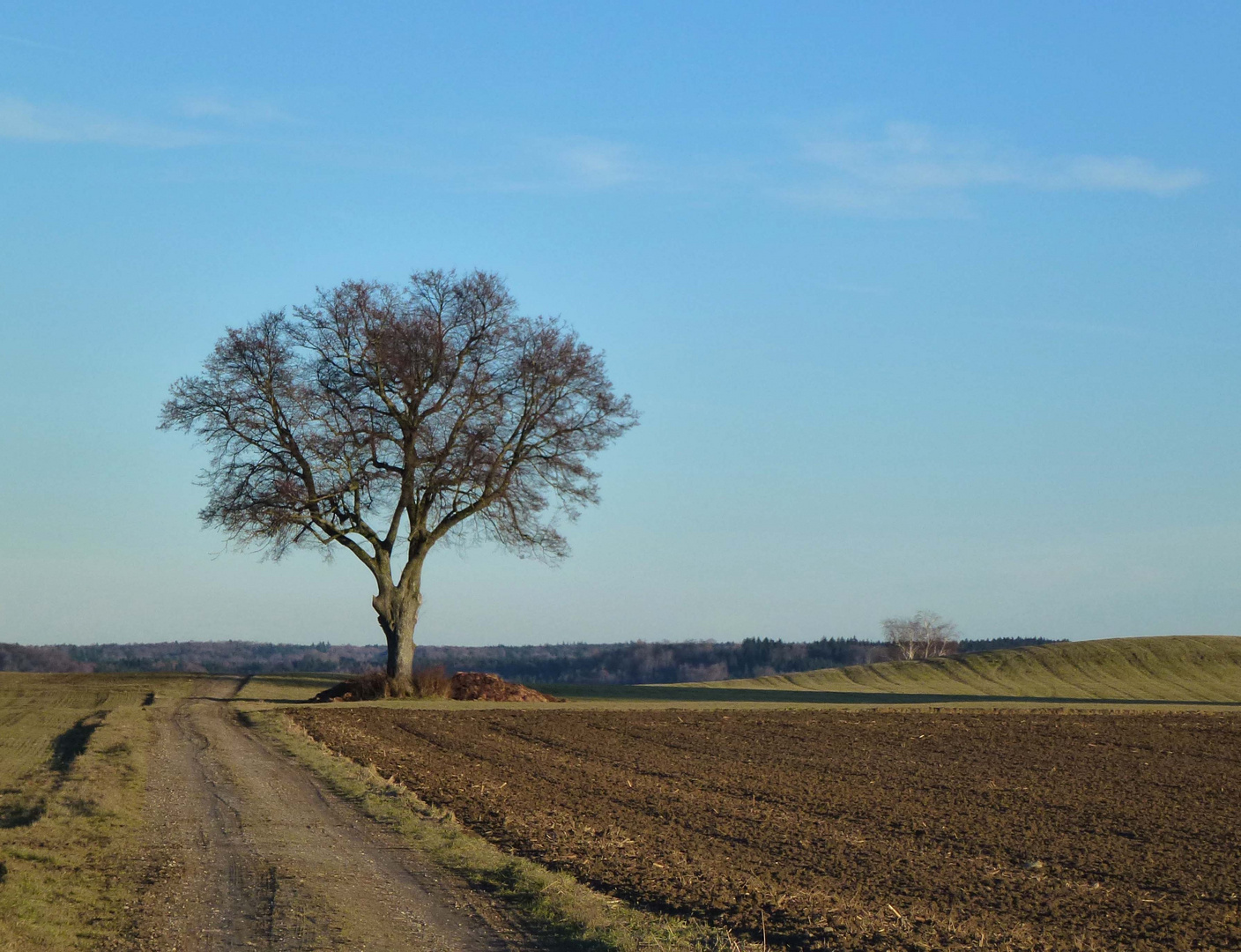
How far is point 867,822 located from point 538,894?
6.53 metres

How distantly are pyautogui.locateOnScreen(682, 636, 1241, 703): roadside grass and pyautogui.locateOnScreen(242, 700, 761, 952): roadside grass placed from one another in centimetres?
4348

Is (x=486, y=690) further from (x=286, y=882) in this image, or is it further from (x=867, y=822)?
(x=286, y=882)

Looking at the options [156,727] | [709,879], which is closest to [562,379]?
[156,727]

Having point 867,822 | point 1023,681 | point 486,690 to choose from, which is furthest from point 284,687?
point 1023,681

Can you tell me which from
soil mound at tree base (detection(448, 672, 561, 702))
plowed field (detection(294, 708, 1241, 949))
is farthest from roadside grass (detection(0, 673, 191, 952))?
soil mound at tree base (detection(448, 672, 561, 702))

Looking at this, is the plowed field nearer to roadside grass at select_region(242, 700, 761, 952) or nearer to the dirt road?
roadside grass at select_region(242, 700, 761, 952)

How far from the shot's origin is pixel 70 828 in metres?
13.0

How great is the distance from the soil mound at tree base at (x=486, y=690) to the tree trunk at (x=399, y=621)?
2629mm

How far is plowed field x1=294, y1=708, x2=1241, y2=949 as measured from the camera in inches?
389

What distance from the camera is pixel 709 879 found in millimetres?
10828

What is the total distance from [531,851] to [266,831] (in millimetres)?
3181

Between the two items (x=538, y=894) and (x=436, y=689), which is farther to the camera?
(x=436, y=689)

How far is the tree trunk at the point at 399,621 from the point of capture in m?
40.5

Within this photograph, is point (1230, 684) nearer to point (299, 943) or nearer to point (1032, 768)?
point (1032, 768)
